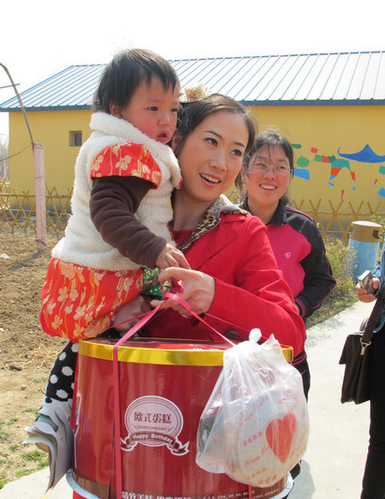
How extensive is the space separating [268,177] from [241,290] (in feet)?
5.01

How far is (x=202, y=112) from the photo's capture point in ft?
5.64

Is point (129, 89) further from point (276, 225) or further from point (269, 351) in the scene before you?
point (276, 225)

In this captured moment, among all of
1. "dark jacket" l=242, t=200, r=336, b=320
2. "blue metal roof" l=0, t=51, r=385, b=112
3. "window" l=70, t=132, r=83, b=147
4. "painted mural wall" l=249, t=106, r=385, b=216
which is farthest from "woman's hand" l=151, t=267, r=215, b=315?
"window" l=70, t=132, r=83, b=147

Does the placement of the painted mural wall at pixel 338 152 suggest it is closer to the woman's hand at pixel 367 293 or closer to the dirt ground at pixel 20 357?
the dirt ground at pixel 20 357

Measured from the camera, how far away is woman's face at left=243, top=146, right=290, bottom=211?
9.11ft

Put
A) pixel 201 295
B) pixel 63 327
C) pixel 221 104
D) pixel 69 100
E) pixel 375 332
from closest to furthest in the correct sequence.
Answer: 1. pixel 201 295
2. pixel 63 327
3. pixel 221 104
4. pixel 375 332
5. pixel 69 100

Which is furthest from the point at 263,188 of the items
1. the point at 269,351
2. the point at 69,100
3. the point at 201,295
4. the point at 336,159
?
the point at 69,100

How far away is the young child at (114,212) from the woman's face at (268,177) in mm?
1248

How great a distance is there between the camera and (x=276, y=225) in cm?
278

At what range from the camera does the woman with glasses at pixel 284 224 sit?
2695 mm

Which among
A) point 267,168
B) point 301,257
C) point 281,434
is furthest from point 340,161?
point 281,434

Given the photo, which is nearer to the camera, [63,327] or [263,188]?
[63,327]

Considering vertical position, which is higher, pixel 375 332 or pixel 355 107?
pixel 355 107

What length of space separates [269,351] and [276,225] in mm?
1747
